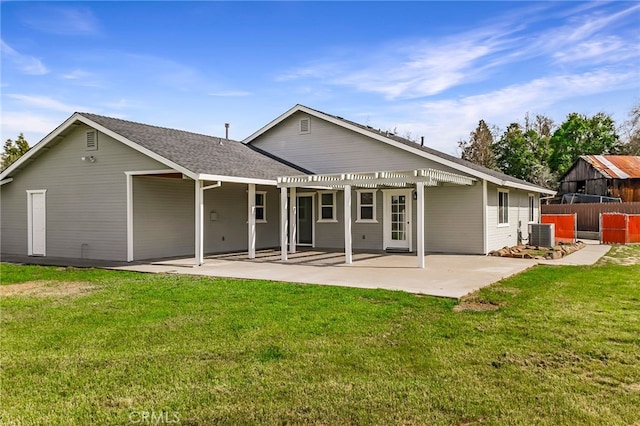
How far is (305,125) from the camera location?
17.8 metres

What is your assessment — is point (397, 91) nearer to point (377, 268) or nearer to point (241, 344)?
point (377, 268)

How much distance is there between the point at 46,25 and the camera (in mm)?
10914

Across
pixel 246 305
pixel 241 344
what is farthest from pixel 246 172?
pixel 241 344

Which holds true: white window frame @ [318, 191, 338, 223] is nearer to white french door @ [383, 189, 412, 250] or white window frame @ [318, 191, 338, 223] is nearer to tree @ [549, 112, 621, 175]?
white french door @ [383, 189, 412, 250]

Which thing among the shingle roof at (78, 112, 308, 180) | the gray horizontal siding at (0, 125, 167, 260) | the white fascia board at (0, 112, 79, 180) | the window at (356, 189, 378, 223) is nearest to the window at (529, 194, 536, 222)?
the window at (356, 189, 378, 223)

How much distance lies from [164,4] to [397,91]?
13.0 m

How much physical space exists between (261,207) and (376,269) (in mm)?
7328

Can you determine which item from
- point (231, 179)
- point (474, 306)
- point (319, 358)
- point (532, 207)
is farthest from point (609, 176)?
point (319, 358)

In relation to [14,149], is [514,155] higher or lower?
higher

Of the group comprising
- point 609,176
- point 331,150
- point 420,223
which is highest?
point 609,176

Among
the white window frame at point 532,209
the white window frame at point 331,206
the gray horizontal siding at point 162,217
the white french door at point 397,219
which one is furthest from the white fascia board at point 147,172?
the white window frame at point 532,209
